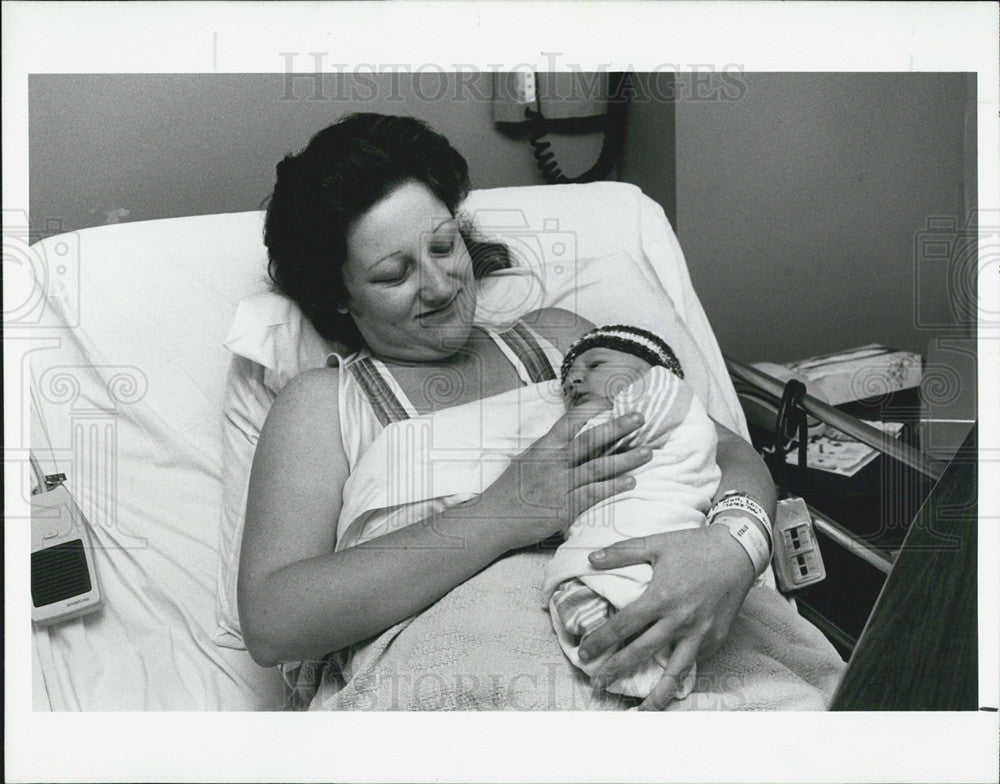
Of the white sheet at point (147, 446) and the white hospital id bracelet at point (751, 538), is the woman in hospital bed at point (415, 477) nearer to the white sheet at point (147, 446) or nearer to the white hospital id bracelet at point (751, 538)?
the white hospital id bracelet at point (751, 538)

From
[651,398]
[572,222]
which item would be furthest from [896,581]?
[572,222]

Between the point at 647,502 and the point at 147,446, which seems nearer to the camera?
the point at 647,502

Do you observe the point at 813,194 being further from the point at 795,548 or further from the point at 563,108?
the point at 795,548

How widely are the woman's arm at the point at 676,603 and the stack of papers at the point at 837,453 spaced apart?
0.32 meters

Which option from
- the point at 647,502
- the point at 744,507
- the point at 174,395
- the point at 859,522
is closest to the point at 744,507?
the point at 744,507

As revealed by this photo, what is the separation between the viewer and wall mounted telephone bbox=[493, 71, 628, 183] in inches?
43.4

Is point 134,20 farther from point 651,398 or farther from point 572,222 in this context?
point 651,398

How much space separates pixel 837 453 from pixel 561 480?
0.48m

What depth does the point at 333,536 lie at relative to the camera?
0.92 metres

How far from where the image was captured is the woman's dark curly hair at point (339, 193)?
38.4 inches

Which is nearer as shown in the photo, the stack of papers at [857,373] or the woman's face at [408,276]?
the woman's face at [408,276]

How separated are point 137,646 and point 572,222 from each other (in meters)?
0.73

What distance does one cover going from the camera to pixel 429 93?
1.05 m

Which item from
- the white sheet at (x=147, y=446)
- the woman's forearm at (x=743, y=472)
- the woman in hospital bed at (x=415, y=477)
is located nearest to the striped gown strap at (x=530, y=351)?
the woman in hospital bed at (x=415, y=477)
